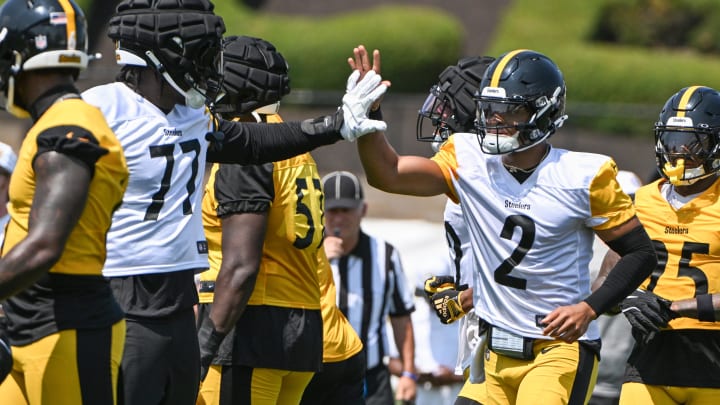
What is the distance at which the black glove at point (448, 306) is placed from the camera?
5.84 meters

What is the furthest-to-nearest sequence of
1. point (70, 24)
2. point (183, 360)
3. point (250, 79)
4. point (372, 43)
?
point (372, 43) → point (250, 79) → point (183, 360) → point (70, 24)

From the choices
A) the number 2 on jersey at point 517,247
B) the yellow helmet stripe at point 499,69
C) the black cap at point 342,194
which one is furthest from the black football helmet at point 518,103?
the black cap at point 342,194

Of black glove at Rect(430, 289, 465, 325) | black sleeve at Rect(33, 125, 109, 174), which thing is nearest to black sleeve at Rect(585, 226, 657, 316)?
black glove at Rect(430, 289, 465, 325)

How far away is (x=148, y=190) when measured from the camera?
456 centimetres

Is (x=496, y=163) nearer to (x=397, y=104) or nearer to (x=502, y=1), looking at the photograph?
(x=397, y=104)

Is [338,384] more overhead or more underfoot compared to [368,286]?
more overhead

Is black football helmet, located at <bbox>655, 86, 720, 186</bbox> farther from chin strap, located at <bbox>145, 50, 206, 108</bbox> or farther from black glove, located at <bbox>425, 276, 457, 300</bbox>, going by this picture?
chin strap, located at <bbox>145, 50, 206, 108</bbox>

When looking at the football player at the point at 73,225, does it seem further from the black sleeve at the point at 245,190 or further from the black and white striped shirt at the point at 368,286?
the black and white striped shirt at the point at 368,286

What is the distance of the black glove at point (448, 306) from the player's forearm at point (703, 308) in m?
1.00

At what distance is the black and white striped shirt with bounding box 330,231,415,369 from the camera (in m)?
7.89

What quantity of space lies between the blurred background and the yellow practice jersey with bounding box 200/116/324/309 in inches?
576

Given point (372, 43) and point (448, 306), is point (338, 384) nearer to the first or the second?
point (448, 306)

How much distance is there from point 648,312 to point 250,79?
2075 mm

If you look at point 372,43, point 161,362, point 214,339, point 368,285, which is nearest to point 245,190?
point 214,339
